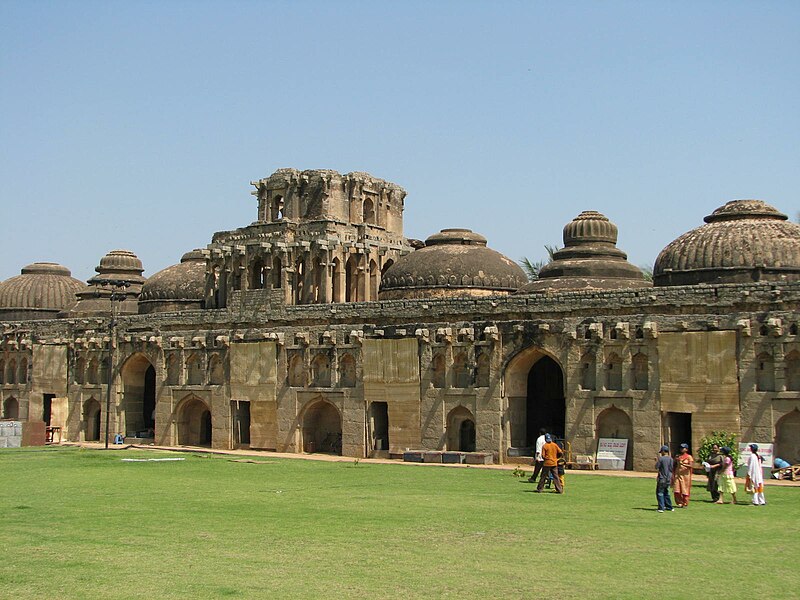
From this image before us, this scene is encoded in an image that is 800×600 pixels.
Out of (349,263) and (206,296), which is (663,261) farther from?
(206,296)

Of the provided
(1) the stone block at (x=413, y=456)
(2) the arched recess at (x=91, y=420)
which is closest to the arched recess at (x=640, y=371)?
(1) the stone block at (x=413, y=456)

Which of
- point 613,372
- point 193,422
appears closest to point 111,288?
point 193,422

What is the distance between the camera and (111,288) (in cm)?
5931

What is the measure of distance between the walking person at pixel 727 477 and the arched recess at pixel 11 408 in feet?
133

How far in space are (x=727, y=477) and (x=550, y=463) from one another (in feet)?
13.3

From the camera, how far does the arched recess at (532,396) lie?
39375 millimetres

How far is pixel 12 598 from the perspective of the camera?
1455 cm

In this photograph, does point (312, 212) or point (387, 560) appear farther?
point (312, 212)

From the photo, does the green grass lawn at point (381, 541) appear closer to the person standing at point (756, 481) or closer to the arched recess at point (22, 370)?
the person standing at point (756, 481)

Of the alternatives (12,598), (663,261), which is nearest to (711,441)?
(663,261)

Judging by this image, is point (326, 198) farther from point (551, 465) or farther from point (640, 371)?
point (551, 465)

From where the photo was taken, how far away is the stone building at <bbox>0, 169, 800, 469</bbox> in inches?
1374

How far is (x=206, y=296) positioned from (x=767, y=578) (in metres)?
40.1

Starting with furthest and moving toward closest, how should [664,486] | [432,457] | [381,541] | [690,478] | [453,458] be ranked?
1. [432,457]
2. [453,458]
3. [690,478]
4. [664,486]
5. [381,541]
